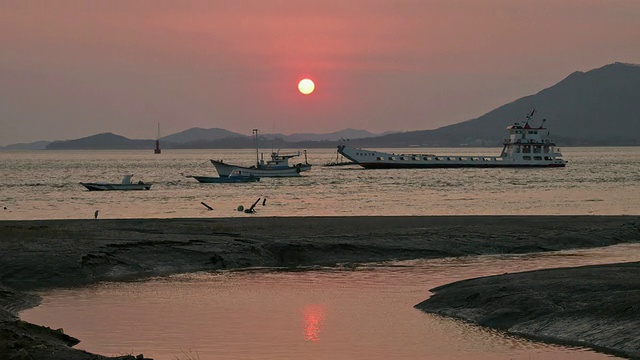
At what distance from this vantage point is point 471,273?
27.3 meters

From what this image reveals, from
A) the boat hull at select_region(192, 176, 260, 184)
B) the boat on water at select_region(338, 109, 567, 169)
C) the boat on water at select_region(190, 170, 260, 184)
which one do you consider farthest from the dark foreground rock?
the boat on water at select_region(338, 109, 567, 169)

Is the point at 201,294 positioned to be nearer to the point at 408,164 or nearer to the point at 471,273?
the point at 471,273

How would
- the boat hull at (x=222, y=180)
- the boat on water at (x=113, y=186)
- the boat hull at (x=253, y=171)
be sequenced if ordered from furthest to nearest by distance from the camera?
the boat hull at (x=253, y=171)
the boat hull at (x=222, y=180)
the boat on water at (x=113, y=186)

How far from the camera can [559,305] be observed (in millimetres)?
19844

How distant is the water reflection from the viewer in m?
19.5

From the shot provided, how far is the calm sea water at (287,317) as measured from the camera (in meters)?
18.0

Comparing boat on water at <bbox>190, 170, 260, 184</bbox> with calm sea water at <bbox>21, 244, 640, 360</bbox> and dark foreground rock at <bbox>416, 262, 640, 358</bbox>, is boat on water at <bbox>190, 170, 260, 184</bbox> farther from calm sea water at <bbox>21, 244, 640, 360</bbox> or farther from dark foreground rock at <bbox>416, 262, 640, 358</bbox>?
dark foreground rock at <bbox>416, 262, 640, 358</bbox>

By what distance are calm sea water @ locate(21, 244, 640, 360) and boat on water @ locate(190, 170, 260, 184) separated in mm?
78814

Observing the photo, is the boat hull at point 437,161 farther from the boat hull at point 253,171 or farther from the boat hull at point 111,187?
the boat hull at point 111,187

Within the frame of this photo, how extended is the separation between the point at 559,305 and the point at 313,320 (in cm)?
507

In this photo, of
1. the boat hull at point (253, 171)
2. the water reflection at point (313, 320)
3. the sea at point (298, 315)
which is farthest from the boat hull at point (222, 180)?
the water reflection at point (313, 320)

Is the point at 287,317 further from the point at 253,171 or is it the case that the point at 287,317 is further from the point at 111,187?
the point at 253,171

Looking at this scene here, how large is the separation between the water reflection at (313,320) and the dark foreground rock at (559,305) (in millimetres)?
2265

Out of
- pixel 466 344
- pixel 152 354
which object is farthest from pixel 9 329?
pixel 466 344
